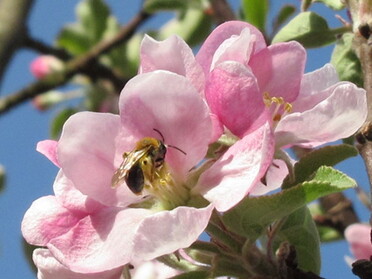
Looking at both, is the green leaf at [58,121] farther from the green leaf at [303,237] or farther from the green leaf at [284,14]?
the green leaf at [303,237]

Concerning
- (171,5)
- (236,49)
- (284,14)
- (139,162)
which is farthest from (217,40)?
(171,5)

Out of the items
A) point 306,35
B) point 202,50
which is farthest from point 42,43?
point 202,50

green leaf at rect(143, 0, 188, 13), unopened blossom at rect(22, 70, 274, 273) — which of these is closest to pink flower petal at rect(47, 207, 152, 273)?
unopened blossom at rect(22, 70, 274, 273)

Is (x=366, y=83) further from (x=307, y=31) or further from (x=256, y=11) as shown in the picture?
(x=256, y=11)

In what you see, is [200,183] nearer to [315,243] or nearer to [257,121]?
[257,121]

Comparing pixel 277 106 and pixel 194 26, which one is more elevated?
pixel 277 106

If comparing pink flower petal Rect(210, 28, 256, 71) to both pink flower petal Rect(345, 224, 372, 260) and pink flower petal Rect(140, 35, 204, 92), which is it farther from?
pink flower petal Rect(345, 224, 372, 260)
